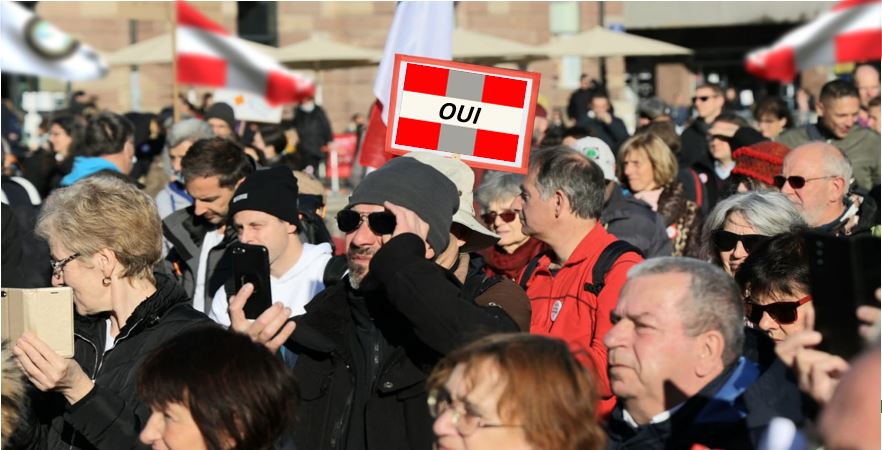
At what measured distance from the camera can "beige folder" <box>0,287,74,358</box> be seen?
144 inches

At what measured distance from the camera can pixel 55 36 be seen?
→ 10242 millimetres

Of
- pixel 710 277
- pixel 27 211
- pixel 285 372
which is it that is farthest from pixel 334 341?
pixel 27 211

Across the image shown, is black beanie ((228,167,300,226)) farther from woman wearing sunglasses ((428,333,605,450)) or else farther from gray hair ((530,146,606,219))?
woman wearing sunglasses ((428,333,605,450))

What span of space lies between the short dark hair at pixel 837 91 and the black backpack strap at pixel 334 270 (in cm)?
464

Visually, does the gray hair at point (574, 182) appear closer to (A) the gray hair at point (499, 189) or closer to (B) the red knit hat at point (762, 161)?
(A) the gray hair at point (499, 189)

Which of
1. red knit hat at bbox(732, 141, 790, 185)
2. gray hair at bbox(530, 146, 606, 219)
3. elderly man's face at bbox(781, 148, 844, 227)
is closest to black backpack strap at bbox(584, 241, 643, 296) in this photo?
gray hair at bbox(530, 146, 606, 219)

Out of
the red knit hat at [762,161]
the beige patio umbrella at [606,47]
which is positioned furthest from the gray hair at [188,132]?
the beige patio umbrella at [606,47]

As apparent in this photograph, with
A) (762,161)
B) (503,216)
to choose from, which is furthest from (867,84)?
(503,216)

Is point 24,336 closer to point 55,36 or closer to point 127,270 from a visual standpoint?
point 127,270

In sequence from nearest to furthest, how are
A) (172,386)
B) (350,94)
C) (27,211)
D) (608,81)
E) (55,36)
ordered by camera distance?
(172,386)
(27,211)
(55,36)
(350,94)
(608,81)

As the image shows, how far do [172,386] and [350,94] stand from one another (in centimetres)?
2572

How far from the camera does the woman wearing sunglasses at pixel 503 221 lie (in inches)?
254

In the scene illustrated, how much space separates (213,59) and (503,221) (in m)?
7.70

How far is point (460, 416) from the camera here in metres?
2.80
